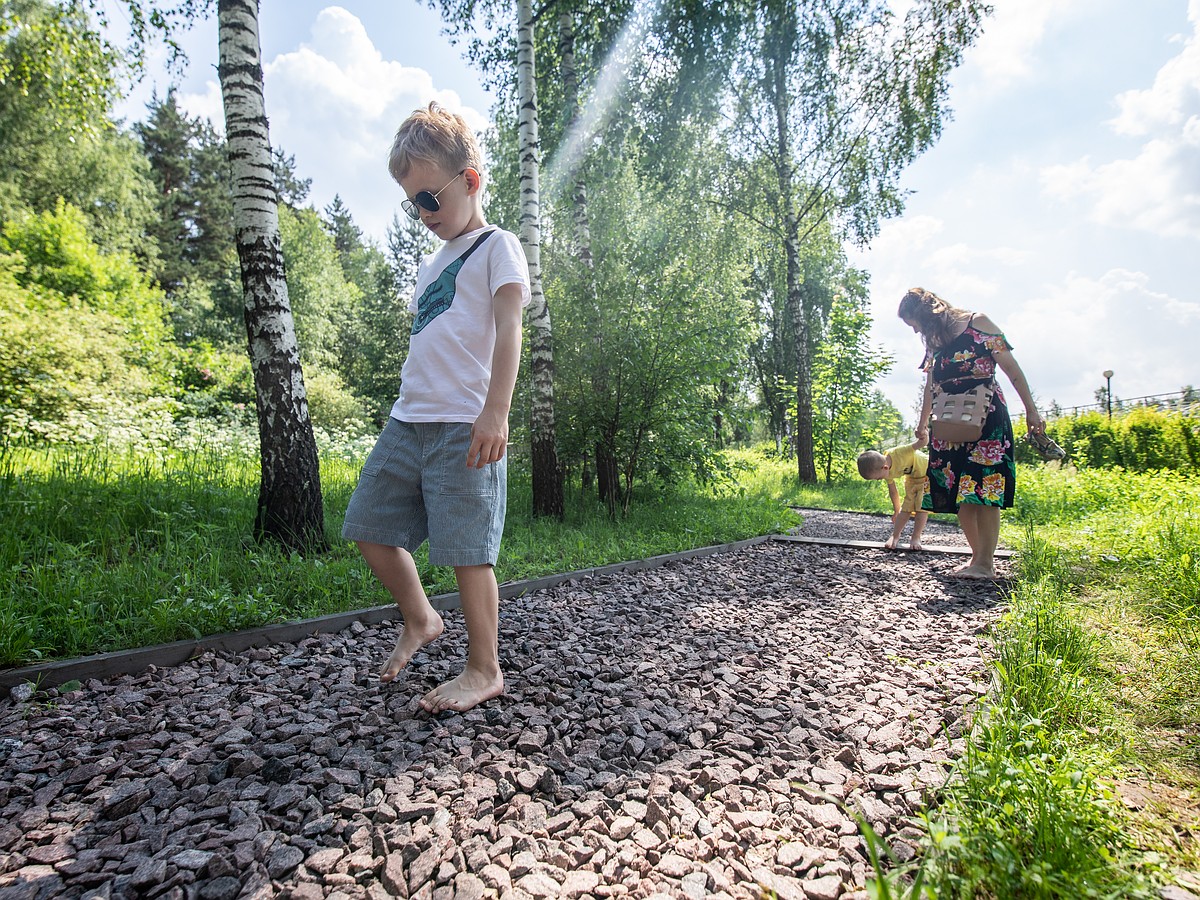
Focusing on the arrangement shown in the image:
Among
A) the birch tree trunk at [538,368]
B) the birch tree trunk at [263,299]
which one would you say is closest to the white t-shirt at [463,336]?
the birch tree trunk at [263,299]

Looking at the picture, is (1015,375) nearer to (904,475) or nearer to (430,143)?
(904,475)

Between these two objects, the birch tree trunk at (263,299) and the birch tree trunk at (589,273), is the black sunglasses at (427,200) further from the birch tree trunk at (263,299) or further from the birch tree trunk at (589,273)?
the birch tree trunk at (589,273)

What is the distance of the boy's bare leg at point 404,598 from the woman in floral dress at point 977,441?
3.41 metres

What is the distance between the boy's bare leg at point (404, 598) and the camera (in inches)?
82.7

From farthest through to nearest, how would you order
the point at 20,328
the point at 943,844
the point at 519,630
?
the point at 20,328 → the point at 519,630 → the point at 943,844

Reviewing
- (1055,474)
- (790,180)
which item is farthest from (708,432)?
(790,180)

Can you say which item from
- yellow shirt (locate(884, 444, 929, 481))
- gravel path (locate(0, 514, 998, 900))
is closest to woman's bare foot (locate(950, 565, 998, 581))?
gravel path (locate(0, 514, 998, 900))

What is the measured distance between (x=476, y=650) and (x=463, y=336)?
1060 millimetres

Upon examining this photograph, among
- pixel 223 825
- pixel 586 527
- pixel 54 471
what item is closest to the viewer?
pixel 223 825

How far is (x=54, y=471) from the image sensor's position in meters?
4.25

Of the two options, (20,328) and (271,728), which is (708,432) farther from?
(20,328)

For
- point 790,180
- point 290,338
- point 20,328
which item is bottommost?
point 290,338

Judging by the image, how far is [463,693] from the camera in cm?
199

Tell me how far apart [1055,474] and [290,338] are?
11.0 m
